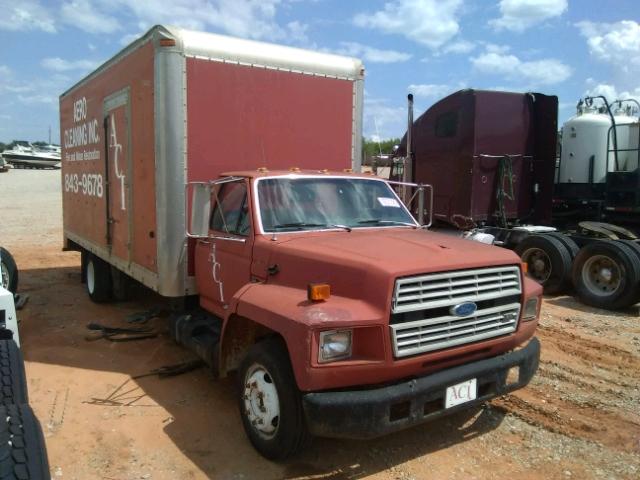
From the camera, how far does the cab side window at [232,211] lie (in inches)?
184

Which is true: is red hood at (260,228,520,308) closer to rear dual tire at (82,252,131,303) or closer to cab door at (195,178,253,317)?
cab door at (195,178,253,317)

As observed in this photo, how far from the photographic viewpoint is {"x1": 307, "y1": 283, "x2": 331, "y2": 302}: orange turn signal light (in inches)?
135

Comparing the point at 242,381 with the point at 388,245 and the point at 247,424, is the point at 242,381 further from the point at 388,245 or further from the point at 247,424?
the point at 388,245

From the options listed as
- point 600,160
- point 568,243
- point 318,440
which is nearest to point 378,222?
point 318,440

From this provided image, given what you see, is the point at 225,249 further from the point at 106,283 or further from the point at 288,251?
the point at 106,283

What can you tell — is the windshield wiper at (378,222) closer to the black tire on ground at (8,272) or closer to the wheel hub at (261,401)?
the wheel hub at (261,401)

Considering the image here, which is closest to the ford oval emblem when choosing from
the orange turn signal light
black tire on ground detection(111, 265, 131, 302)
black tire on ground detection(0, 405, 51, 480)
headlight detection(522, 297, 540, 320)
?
headlight detection(522, 297, 540, 320)

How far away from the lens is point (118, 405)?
15.7 feet

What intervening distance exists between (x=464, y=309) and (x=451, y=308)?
98 mm

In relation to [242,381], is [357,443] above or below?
below

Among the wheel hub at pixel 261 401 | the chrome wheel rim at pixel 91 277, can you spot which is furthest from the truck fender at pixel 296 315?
the chrome wheel rim at pixel 91 277

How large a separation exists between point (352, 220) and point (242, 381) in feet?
5.29

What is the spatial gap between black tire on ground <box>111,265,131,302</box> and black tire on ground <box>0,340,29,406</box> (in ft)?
15.7

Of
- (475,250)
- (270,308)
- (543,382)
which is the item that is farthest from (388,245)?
(543,382)
